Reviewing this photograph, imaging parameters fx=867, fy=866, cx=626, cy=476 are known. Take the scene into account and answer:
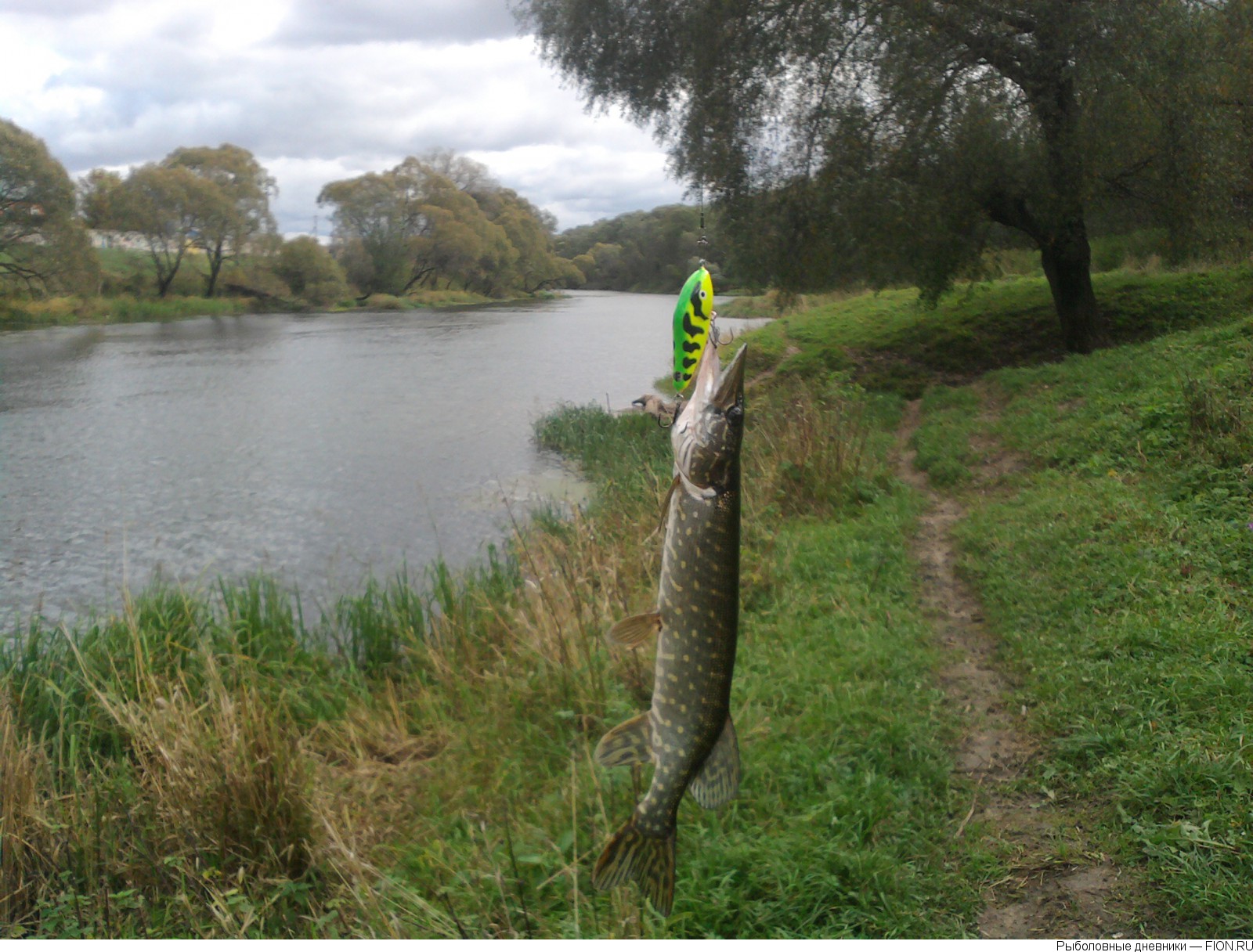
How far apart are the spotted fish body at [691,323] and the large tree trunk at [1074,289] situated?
14296 mm

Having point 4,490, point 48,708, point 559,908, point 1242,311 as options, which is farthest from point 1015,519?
point 4,490

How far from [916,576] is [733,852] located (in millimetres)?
3846

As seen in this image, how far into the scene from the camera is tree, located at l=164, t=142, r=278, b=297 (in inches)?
1446

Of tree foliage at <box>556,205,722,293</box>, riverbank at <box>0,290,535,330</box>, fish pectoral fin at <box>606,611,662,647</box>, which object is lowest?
fish pectoral fin at <box>606,611,662,647</box>

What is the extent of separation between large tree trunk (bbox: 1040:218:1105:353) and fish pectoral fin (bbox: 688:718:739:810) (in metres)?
14.3

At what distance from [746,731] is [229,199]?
129ft

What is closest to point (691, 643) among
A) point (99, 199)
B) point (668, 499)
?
point (668, 499)

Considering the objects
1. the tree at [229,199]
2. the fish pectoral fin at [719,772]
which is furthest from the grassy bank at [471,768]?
the tree at [229,199]

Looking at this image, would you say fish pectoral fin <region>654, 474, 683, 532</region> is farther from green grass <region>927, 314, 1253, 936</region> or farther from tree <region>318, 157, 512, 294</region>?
tree <region>318, 157, 512, 294</region>

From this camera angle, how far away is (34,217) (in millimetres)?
24219

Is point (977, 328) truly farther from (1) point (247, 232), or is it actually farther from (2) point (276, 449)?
(1) point (247, 232)

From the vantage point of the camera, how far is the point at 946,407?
1262 centimetres

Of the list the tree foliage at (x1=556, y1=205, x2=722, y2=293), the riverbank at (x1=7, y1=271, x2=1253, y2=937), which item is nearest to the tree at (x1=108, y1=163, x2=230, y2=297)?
the tree foliage at (x1=556, y1=205, x2=722, y2=293)

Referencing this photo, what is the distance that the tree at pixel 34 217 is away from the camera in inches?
920
